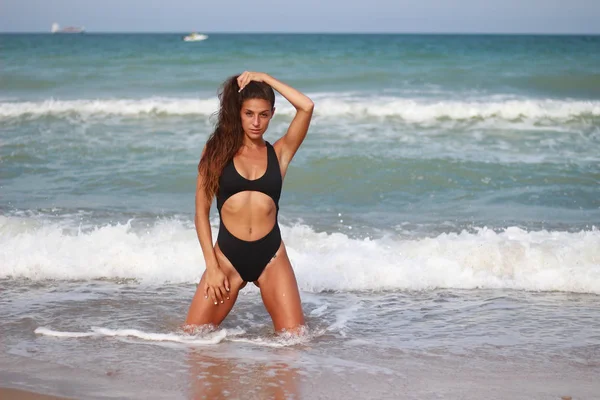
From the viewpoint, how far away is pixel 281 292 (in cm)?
504

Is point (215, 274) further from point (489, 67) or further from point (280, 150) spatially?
point (489, 67)

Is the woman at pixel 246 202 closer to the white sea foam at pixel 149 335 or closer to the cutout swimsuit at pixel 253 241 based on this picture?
the cutout swimsuit at pixel 253 241

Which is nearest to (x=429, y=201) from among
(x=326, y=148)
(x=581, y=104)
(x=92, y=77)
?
(x=326, y=148)

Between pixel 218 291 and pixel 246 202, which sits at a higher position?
pixel 246 202

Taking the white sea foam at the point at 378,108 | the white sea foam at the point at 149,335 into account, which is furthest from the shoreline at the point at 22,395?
the white sea foam at the point at 378,108

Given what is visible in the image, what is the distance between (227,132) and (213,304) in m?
1.12

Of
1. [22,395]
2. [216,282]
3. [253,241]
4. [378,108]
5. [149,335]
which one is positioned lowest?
[22,395]

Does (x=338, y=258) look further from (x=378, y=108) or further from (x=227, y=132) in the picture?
(x=378, y=108)

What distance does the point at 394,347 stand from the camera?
199 inches

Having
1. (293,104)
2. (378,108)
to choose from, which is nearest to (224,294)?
(293,104)

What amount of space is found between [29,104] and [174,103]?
3.59 m

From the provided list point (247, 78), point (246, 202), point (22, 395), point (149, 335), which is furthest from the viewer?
point (149, 335)

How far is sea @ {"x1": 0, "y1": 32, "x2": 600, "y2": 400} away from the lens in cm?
453

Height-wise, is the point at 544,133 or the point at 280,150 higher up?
the point at 544,133
